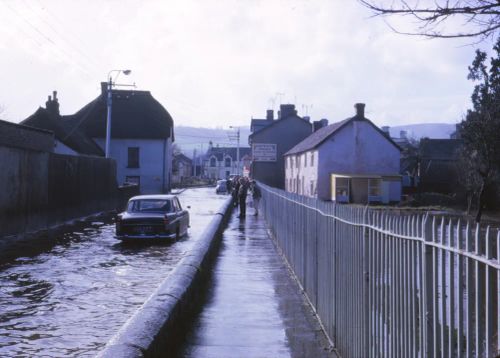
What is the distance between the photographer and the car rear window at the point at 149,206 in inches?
726

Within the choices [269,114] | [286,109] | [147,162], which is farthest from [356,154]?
[269,114]

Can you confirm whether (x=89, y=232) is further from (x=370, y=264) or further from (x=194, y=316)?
(x=370, y=264)

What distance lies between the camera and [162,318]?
6391 mm

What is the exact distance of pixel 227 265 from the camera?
13.5m

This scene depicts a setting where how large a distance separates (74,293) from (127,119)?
4922cm

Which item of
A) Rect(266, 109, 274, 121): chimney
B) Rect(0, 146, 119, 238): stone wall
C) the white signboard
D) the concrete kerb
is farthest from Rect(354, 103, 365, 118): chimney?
the concrete kerb

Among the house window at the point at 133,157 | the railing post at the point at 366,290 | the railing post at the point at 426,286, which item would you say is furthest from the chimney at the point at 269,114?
the railing post at the point at 426,286

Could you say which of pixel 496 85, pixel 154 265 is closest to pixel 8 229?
pixel 154 265

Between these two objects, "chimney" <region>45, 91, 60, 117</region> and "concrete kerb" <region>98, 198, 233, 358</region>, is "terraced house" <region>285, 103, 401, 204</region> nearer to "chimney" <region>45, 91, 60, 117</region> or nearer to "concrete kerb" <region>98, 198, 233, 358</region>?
"chimney" <region>45, 91, 60, 117</region>

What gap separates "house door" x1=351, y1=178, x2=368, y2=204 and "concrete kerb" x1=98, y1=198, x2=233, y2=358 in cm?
4197

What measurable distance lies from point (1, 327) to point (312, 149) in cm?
4484

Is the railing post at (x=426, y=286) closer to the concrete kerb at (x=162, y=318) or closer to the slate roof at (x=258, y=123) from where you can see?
the concrete kerb at (x=162, y=318)

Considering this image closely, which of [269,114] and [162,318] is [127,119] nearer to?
[269,114]

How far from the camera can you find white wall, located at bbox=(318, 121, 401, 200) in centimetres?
5069
